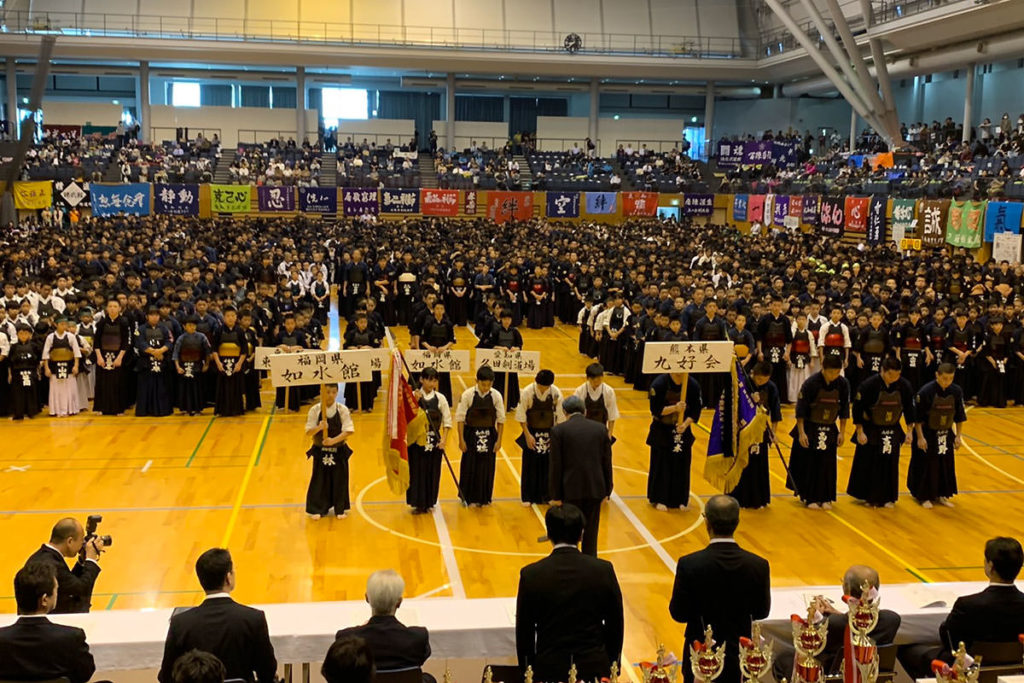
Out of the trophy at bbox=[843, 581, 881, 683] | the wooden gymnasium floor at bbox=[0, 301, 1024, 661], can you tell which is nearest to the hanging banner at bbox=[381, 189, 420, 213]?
the wooden gymnasium floor at bbox=[0, 301, 1024, 661]

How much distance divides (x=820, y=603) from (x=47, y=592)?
423 cm

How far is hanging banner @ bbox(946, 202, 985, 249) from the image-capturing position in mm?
27609

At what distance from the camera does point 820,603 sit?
18.2ft

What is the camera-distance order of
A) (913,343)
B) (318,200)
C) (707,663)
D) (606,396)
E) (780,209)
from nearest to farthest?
1. (707,663)
2. (606,396)
3. (913,343)
4. (780,209)
5. (318,200)

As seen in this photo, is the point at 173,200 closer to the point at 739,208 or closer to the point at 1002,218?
the point at 739,208

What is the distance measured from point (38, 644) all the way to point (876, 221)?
1259 inches

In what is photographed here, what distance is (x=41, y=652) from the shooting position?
504cm

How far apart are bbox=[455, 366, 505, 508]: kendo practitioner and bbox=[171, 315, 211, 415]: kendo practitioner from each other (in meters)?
6.15

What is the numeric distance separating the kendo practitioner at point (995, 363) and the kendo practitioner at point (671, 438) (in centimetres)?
853

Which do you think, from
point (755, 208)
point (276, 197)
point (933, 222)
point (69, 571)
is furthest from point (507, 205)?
point (69, 571)

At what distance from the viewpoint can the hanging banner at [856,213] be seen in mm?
33562

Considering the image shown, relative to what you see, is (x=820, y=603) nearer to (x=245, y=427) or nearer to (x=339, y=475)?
(x=339, y=475)

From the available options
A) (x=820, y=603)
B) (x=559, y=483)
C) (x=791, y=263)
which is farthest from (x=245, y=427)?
(x=791, y=263)

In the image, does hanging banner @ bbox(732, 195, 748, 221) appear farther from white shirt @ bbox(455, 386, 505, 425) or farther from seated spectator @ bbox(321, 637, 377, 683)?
seated spectator @ bbox(321, 637, 377, 683)
